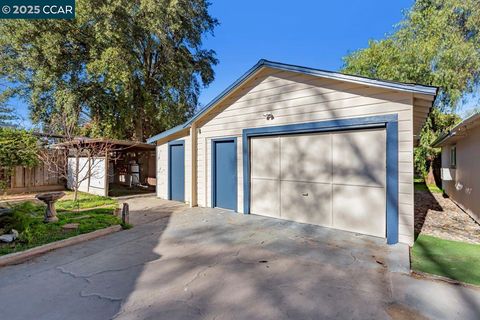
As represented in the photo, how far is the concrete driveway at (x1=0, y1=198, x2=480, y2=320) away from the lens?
2613 millimetres

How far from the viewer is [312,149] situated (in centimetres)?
580

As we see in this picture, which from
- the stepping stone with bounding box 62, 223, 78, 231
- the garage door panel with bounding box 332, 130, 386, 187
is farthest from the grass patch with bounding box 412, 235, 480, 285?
the stepping stone with bounding box 62, 223, 78, 231

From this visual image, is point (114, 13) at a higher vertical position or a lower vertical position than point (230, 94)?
higher

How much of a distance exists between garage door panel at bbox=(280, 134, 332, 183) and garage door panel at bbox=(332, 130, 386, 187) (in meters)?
0.19

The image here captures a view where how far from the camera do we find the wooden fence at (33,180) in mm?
10266

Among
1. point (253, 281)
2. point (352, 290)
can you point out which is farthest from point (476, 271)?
point (253, 281)

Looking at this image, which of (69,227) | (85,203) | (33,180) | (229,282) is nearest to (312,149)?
(229,282)

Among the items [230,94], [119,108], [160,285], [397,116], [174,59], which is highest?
[174,59]

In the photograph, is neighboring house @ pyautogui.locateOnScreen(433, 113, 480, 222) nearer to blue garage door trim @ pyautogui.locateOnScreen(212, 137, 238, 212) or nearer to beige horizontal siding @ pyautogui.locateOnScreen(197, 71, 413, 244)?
beige horizontal siding @ pyautogui.locateOnScreen(197, 71, 413, 244)

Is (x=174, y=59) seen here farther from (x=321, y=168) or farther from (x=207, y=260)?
(x=207, y=260)

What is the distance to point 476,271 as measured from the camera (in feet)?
11.3

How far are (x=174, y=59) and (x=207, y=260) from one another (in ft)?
49.4

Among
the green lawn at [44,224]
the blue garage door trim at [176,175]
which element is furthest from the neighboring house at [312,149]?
the green lawn at [44,224]

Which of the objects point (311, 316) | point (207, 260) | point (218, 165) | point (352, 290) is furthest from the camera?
point (218, 165)
